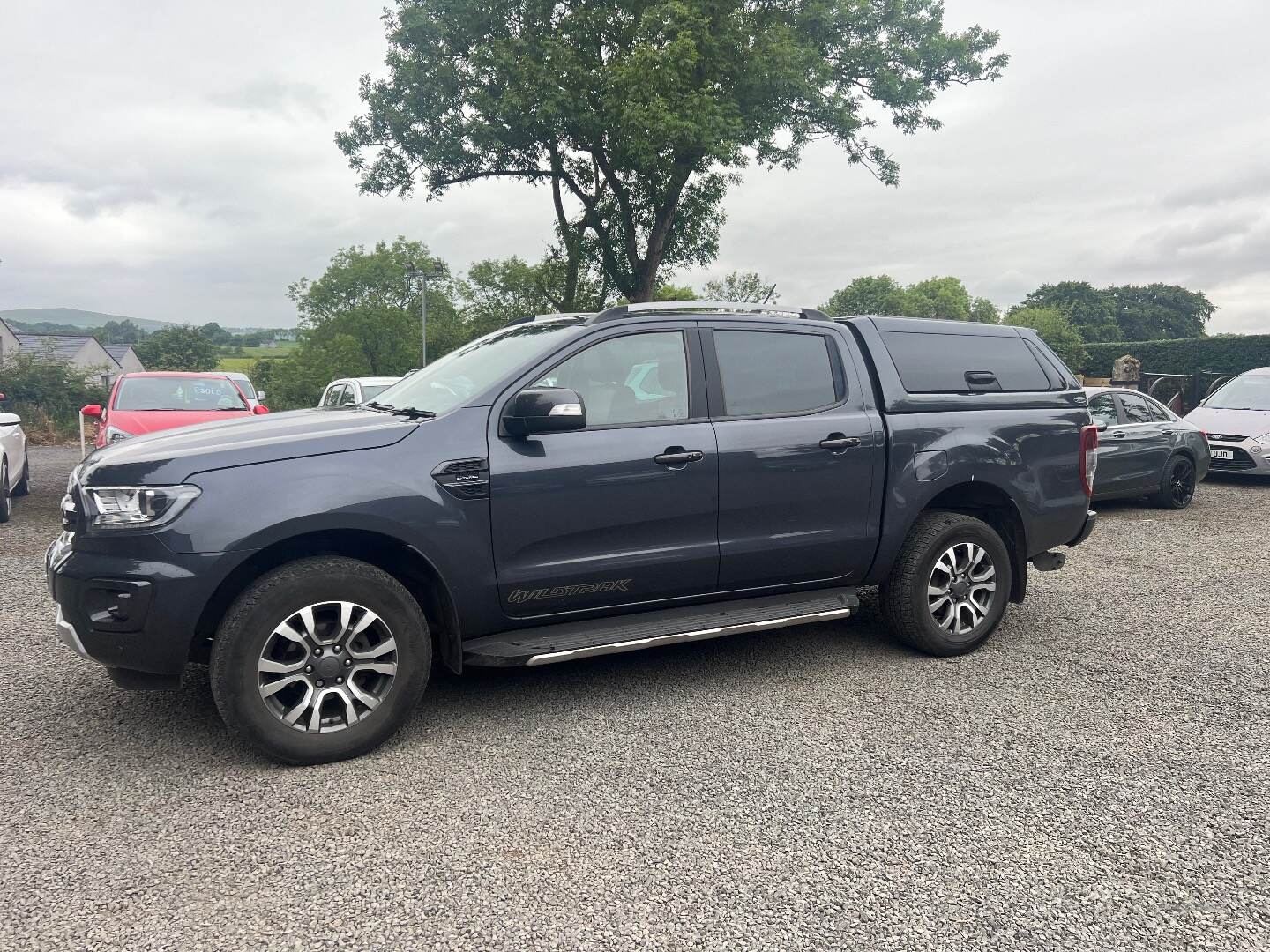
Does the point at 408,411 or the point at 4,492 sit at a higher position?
the point at 408,411

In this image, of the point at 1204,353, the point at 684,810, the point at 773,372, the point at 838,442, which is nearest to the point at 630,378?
the point at 773,372

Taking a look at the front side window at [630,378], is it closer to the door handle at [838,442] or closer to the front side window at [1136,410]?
the door handle at [838,442]

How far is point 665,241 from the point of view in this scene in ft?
76.5

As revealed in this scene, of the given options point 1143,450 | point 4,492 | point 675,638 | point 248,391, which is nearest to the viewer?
point 675,638

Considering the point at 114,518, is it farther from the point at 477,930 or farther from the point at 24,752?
the point at 477,930

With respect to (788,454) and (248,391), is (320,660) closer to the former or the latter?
(788,454)

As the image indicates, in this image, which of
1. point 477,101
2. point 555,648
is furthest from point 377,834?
point 477,101

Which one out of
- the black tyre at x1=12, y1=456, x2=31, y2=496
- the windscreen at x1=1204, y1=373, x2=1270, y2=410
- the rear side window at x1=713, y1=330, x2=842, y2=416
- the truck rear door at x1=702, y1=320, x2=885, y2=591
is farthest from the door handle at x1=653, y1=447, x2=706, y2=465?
the windscreen at x1=1204, y1=373, x2=1270, y2=410

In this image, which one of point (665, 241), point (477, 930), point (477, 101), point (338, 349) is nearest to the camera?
point (477, 930)

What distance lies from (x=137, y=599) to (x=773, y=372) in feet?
9.91

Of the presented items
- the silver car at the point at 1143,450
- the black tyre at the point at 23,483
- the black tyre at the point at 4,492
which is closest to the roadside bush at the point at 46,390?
the black tyre at the point at 23,483

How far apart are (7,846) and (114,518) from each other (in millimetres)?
1131

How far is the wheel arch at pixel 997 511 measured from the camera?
4.93 meters

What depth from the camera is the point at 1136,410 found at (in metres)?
10.6
